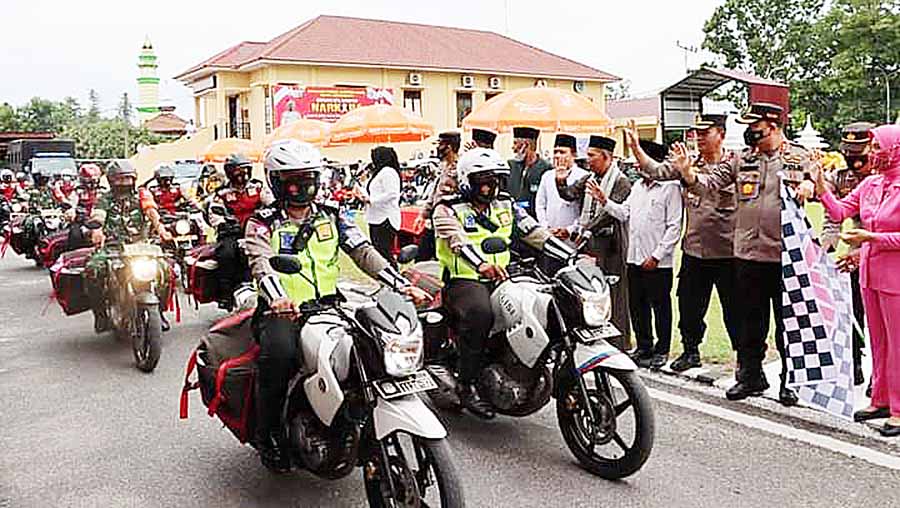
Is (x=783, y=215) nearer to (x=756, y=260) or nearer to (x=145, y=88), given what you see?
(x=756, y=260)

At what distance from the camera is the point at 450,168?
814 cm

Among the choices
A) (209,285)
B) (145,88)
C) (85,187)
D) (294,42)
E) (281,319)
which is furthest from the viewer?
(145,88)

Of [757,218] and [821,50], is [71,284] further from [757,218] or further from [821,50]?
[821,50]

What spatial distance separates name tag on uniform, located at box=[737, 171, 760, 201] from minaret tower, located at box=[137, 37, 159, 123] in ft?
244

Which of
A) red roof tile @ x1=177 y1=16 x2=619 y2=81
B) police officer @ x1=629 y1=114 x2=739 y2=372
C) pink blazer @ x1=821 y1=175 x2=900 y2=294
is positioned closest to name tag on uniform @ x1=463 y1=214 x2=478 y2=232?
police officer @ x1=629 y1=114 x2=739 y2=372

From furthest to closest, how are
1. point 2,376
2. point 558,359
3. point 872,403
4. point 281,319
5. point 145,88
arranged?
point 145,88 < point 2,376 < point 872,403 < point 558,359 < point 281,319

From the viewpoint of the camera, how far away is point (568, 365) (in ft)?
15.5

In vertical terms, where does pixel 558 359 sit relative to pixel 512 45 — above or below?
below

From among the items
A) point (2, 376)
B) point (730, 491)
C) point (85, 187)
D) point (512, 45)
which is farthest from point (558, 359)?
point (512, 45)

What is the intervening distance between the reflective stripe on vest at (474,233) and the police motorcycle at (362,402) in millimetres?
948

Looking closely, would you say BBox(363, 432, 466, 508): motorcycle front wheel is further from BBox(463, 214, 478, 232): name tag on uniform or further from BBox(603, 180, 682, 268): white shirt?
BBox(603, 180, 682, 268): white shirt

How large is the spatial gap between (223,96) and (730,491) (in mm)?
35687

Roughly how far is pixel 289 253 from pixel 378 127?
36.8 feet

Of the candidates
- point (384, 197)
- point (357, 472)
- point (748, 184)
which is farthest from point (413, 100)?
point (357, 472)
